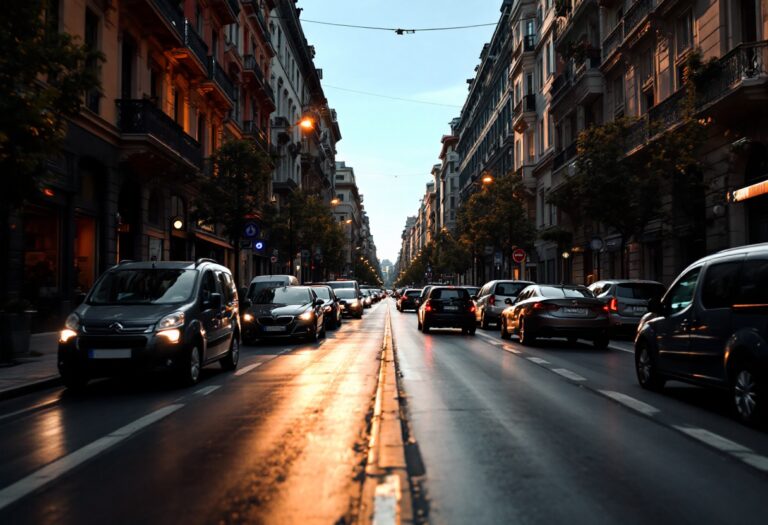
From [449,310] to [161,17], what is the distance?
13.9 metres

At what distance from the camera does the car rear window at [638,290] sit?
2028 cm

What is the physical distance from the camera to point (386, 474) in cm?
528

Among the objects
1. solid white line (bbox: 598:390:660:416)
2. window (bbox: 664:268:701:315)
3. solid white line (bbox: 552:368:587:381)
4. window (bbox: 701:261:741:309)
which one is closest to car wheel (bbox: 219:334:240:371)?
solid white line (bbox: 552:368:587:381)

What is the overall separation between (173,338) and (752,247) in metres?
7.16

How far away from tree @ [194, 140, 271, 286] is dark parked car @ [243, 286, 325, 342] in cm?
851

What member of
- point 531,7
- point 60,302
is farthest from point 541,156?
point 60,302

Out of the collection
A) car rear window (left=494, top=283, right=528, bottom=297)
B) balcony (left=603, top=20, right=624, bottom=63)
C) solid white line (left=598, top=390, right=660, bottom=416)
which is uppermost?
balcony (left=603, top=20, right=624, bottom=63)

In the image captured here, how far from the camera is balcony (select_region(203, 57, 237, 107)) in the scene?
112 ft

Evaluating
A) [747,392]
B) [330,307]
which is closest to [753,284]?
[747,392]

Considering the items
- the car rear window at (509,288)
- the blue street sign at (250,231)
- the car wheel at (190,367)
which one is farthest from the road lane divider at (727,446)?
the blue street sign at (250,231)

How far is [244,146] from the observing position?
29391 millimetres

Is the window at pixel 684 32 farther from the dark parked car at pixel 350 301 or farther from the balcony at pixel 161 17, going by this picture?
the dark parked car at pixel 350 301

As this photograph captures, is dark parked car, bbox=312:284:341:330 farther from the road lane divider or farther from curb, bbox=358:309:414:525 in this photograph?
the road lane divider

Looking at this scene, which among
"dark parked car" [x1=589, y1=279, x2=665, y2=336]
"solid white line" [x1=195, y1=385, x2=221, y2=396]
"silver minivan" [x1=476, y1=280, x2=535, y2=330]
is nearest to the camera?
"solid white line" [x1=195, y1=385, x2=221, y2=396]
